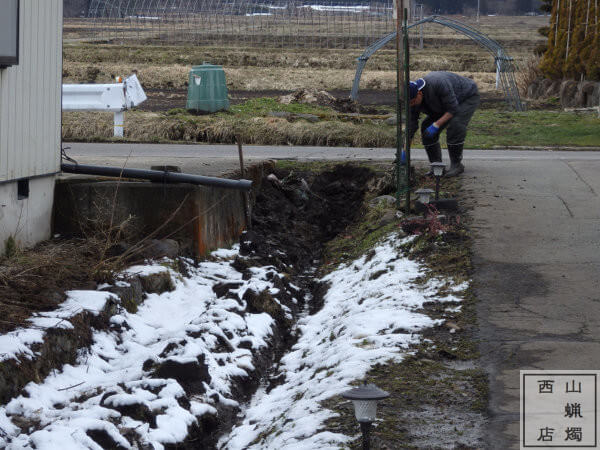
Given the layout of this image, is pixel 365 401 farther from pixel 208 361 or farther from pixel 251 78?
pixel 251 78

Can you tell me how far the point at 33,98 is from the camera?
8.09 meters

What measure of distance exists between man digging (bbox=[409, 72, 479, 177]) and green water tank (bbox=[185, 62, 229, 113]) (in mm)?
8873

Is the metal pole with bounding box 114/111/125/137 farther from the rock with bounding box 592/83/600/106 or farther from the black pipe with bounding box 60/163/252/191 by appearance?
the rock with bounding box 592/83/600/106

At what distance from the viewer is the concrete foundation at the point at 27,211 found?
7730 mm

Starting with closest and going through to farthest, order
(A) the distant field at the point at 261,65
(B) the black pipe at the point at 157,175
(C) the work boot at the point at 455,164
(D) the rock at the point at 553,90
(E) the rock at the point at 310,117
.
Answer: (B) the black pipe at the point at 157,175
(C) the work boot at the point at 455,164
(E) the rock at the point at 310,117
(D) the rock at the point at 553,90
(A) the distant field at the point at 261,65

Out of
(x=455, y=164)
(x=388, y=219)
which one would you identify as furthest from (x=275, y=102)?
(x=388, y=219)

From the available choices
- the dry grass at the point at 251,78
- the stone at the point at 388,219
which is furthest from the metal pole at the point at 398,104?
the dry grass at the point at 251,78

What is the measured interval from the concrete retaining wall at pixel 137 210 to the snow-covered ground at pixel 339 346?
163cm

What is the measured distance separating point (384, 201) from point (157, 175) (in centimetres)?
329

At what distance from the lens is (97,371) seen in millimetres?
6352

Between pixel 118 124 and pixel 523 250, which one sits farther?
pixel 118 124

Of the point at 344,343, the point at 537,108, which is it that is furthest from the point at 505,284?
the point at 537,108

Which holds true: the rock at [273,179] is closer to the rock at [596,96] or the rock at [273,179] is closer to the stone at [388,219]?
the stone at [388,219]

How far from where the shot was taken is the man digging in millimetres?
10773
